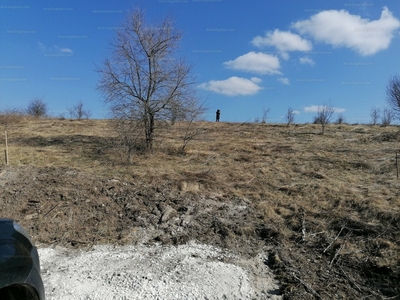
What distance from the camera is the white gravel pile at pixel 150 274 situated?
323 cm

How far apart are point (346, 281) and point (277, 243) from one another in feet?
3.85

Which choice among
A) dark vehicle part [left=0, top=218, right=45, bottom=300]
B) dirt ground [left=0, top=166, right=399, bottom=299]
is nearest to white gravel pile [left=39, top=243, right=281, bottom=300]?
dirt ground [left=0, top=166, right=399, bottom=299]

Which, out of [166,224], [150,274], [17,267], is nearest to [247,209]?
[166,224]

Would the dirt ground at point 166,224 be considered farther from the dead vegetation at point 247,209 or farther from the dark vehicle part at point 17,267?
the dark vehicle part at point 17,267

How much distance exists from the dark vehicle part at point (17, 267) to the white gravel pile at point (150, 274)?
106 centimetres

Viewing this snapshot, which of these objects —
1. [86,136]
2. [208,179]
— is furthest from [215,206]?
[86,136]

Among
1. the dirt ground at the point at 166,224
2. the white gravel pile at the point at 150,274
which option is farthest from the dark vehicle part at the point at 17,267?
the dirt ground at the point at 166,224

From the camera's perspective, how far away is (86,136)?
16125 mm

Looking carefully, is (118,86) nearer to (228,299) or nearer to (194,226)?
(194,226)

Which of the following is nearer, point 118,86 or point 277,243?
point 277,243

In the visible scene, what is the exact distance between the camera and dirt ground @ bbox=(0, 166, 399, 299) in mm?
3531

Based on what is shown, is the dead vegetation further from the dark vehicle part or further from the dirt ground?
the dark vehicle part

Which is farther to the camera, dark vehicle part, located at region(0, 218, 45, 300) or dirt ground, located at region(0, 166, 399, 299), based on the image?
dirt ground, located at region(0, 166, 399, 299)

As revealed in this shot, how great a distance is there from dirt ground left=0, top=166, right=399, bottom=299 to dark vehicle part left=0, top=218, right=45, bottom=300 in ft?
7.36
